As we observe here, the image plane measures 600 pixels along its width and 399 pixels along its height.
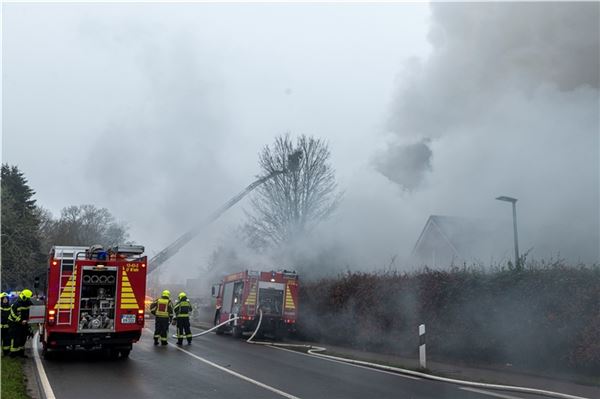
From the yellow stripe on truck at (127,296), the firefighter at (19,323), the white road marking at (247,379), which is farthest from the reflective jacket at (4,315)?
the white road marking at (247,379)

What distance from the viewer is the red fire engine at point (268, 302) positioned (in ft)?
57.8

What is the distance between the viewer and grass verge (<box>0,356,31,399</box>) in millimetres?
6759

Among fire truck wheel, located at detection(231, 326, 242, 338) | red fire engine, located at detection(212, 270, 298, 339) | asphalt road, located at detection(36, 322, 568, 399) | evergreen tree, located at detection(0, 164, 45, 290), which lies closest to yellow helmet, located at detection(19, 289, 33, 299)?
asphalt road, located at detection(36, 322, 568, 399)

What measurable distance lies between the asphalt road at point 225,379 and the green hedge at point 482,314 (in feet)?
7.34

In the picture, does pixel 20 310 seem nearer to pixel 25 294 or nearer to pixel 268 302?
pixel 25 294

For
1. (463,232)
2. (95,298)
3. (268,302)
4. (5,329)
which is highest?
(463,232)

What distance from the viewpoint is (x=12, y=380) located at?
780 centimetres

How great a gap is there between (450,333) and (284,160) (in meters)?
15.9

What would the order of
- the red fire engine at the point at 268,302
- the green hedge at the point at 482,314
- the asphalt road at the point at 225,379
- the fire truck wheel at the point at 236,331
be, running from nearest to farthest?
the asphalt road at the point at 225,379 → the green hedge at the point at 482,314 → the red fire engine at the point at 268,302 → the fire truck wheel at the point at 236,331

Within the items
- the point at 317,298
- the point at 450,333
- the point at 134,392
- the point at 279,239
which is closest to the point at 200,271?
the point at 279,239

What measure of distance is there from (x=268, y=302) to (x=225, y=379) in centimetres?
927

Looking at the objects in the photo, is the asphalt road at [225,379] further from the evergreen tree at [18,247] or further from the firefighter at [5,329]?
the evergreen tree at [18,247]

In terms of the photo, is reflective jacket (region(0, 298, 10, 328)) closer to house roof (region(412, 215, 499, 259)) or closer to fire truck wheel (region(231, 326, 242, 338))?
fire truck wheel (region(231, 326, 242, 338))

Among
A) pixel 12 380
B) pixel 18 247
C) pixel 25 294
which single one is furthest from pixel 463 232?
pixel 18 247
